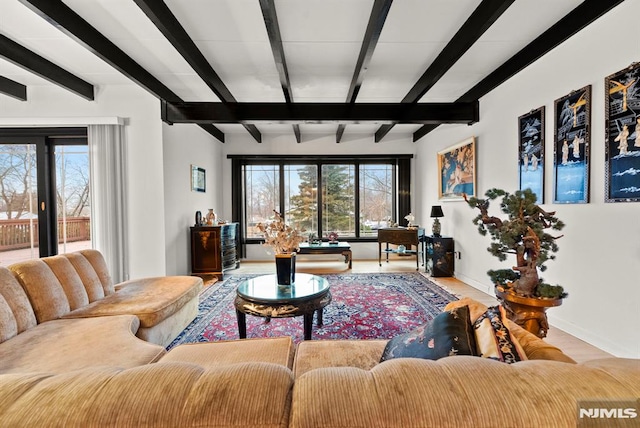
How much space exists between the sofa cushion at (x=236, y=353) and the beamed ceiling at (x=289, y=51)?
2.27 m

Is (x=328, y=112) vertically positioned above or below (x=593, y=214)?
above

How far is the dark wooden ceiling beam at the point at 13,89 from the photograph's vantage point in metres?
3.37

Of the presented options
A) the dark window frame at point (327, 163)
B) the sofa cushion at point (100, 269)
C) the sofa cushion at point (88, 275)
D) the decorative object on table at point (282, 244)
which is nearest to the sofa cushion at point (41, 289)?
the sofa cushion at point (88, 275)

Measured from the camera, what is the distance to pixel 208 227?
459 centimetres

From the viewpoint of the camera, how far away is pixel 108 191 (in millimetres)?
3688

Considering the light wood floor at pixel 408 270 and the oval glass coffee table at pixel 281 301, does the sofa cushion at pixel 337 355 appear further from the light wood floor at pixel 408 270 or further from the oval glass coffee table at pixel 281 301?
the light wood floor at pixel 408 270

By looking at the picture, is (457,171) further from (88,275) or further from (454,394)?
(88,275)

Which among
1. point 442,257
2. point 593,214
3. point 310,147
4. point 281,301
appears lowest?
point 442,257

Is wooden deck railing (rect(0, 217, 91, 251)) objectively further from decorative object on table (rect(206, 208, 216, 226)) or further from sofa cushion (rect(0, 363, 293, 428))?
sofa cushion (rect(0, 363, 293, 428))

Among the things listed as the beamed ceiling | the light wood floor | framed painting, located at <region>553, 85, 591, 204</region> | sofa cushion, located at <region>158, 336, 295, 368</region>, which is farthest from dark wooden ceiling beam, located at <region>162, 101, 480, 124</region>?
sofa cushion, located at <region>158, 336, 295, 368</region>

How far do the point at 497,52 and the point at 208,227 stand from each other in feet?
14.8

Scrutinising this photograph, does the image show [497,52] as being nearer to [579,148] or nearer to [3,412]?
[579,148]

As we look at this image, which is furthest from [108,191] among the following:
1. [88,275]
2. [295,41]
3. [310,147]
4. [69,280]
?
[310,147]

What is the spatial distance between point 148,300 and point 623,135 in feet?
12.9
